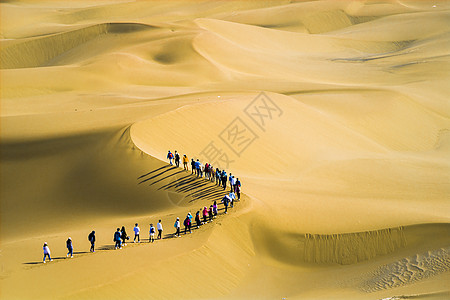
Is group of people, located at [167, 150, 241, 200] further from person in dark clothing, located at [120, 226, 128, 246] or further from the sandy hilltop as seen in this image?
person in dark clothing, located at [120, 226, 128, 246]

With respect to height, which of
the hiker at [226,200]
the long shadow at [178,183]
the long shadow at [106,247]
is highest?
the long shadow at [178,183]

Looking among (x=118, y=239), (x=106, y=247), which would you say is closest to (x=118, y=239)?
(x=118, y=239)

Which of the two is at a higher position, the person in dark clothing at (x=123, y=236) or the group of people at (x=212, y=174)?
the group of people at (x=212, y=174)

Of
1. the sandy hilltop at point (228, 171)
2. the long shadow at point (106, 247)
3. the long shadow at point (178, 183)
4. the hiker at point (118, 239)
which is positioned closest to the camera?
the sandy hilltop at point (228, 171)

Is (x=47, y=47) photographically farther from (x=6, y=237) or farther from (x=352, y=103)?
(x=6, y=237)

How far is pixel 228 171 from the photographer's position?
76.2ft

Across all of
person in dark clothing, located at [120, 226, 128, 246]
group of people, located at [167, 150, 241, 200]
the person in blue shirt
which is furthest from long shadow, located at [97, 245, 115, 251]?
group of people, located at [167, 150, 241, 200]

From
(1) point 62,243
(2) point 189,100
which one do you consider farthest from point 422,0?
(1) point 62,243

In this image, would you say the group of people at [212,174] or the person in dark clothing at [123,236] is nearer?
the person in dark clothing at [123,236]

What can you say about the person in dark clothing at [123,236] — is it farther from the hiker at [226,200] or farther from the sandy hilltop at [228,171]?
the hiker at [226,200]

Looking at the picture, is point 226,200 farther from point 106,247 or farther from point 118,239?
point 106,247

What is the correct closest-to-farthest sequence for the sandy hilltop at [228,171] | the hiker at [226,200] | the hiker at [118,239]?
the sandy hilltop at [228,171] → the hiker at [118,239] → the hiker at [226,200]

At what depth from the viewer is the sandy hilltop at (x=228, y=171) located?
15.9m

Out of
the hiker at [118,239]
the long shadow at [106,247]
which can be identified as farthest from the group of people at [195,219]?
the long shadow at [106,247]
